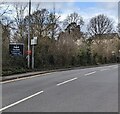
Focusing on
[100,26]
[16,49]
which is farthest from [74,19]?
[16,49]

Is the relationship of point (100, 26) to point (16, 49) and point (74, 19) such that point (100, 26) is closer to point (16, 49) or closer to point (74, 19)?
point (74, 19)

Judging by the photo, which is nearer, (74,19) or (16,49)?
(16,49)

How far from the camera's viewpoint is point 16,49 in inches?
1336

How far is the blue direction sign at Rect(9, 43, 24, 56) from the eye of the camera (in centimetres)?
3369

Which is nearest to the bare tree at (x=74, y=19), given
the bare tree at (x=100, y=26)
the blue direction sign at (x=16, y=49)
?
the bare tree at (x=100, y=26)

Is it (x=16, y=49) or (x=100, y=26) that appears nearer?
(x=16, y=49)

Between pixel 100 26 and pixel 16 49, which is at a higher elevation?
pixel 100 26

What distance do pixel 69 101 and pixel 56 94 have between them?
7.63ft

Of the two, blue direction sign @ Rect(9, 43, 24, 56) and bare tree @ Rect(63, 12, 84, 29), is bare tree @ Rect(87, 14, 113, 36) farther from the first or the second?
blue direction sign @ Rect(9, 43, 24, 56)

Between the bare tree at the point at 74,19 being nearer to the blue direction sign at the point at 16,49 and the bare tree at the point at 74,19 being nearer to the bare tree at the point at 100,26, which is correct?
the bare tree at the point at 100,26

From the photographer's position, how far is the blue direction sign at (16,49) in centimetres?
3369

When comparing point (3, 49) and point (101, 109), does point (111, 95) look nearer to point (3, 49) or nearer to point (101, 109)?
point (101, 109)

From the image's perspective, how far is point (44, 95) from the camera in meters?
15.1

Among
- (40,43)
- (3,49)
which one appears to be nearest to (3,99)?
(3,49)
